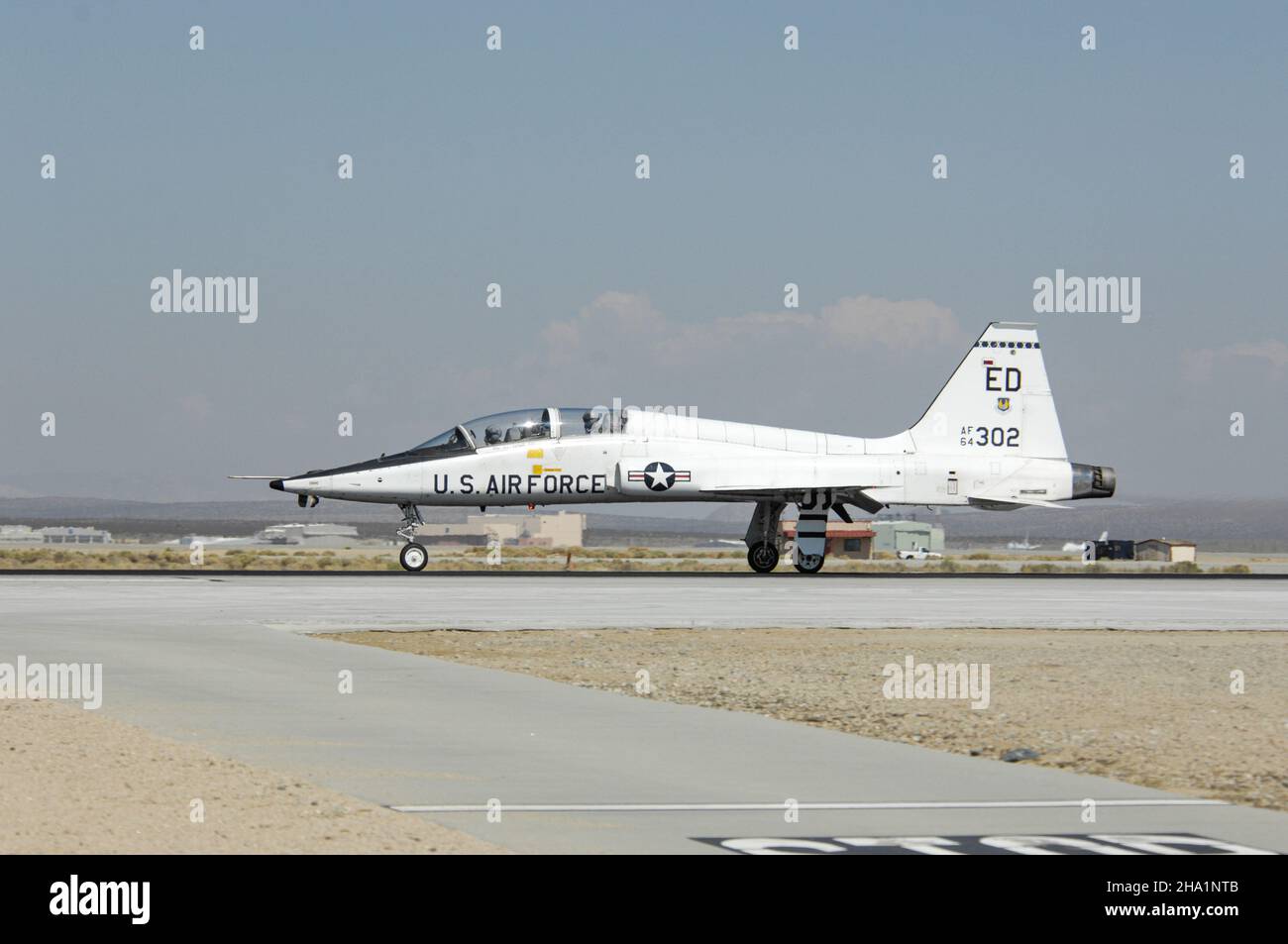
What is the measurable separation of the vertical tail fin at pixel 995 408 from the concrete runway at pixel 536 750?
51.5ft

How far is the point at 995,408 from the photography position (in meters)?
37.4

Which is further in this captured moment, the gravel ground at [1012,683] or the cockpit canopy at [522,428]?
the cockpit canopy at [522,428]

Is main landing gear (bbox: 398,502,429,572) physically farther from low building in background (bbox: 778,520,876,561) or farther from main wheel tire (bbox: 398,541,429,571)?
low building in background (bbox: 778,520,876,561)

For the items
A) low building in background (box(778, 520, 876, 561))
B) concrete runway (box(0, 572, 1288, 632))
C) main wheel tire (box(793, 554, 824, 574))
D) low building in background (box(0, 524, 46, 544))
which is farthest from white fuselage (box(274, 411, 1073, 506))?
low building in background (box(0, 524, 46, 544))

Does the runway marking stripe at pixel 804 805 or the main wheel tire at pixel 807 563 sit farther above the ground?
the main wheel tire at pixel 807 563

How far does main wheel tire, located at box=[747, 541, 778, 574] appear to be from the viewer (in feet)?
122

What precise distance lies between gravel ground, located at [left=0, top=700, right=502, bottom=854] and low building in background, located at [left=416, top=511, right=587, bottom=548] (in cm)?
13795

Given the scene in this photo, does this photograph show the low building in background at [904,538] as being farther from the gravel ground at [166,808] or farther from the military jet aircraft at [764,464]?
the gravel ground at [166,808]

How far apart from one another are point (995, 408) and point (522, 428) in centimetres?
1130

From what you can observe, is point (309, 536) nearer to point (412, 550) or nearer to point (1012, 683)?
point (412, 550)

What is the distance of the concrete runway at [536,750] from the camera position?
324 inches

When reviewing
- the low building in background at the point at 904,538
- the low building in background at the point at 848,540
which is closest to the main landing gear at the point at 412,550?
the low building in background at the point at 848,540
